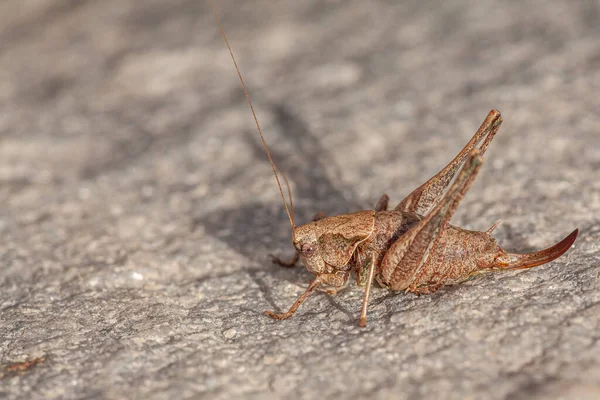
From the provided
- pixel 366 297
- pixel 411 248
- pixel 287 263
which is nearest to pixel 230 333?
pixel 366 297

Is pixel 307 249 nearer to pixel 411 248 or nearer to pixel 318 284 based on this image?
pixel 318 284

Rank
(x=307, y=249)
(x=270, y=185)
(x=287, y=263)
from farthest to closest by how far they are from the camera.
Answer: (x=270, y=185), (x=287, y=263), (x=307, y=249)

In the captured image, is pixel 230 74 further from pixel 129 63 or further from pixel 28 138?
pixel 28 138

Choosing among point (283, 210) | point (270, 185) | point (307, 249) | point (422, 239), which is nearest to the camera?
point (422, 239)

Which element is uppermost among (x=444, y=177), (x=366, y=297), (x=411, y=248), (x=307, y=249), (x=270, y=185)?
(x=270, y=185)

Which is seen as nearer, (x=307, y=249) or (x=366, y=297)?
(x=366, y=297)

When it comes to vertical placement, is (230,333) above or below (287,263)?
below

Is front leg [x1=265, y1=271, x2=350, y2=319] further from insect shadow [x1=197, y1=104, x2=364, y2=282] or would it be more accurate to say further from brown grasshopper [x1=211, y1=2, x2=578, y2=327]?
insect shadow [x1=197, y1=104, x2=364, y2=282]

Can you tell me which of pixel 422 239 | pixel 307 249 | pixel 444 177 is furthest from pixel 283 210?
pixel 422 239

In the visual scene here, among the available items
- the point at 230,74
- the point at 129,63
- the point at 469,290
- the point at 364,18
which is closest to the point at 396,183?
the point at 469,290

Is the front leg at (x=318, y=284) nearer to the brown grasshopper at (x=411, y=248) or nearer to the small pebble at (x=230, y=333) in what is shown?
the brown grasshopper at (x=411, y=248)
